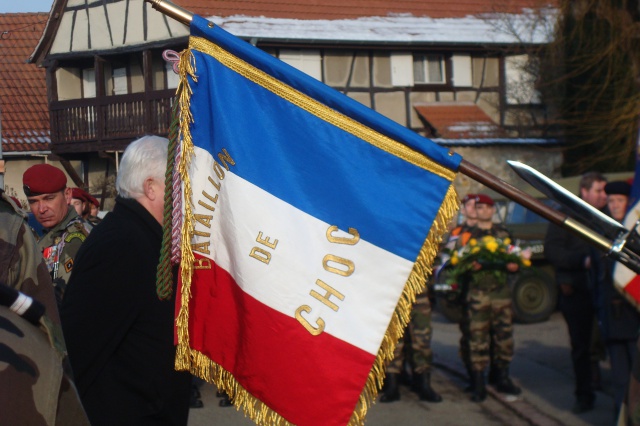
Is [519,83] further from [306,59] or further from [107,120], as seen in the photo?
[107,120]

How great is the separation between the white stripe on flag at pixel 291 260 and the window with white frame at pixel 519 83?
22.2 m

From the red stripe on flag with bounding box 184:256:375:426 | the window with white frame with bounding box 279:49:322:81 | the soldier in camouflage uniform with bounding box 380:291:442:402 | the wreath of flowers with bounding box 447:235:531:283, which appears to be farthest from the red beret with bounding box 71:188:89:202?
the window with white frame with bounding box 279:49:322:81

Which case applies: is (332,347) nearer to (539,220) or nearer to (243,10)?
(539,220)

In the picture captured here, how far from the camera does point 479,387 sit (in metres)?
8.67

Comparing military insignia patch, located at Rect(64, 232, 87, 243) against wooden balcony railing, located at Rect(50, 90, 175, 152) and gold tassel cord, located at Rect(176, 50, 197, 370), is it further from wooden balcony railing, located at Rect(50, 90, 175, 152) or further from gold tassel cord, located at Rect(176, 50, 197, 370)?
wooden balcony railing, located at Rect(50, 90, 175, 152)

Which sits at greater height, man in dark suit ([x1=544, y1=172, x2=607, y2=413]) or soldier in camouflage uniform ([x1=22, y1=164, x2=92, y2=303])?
soldier in camouflage uniform ([x1=22, y1=164, x2=92, y2=303])

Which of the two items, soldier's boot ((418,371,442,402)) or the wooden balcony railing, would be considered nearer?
soldier's boot ((418,371,442,402))

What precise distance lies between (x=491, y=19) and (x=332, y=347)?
23.6m

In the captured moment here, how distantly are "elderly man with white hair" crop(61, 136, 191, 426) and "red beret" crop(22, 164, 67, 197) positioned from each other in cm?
231

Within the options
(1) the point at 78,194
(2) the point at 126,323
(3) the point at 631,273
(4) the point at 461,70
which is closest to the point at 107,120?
(4) the point at 461,70

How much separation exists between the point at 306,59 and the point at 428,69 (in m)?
3.38

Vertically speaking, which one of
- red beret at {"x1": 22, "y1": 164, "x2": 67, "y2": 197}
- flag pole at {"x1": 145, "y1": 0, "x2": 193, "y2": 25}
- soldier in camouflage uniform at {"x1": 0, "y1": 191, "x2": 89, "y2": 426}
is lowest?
red beret at {"x1": 22, "y1": 164, "x2": 67, "y2": 197}

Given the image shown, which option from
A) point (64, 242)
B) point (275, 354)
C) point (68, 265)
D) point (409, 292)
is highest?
point (409, 292)

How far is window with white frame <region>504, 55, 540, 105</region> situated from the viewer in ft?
81.9
